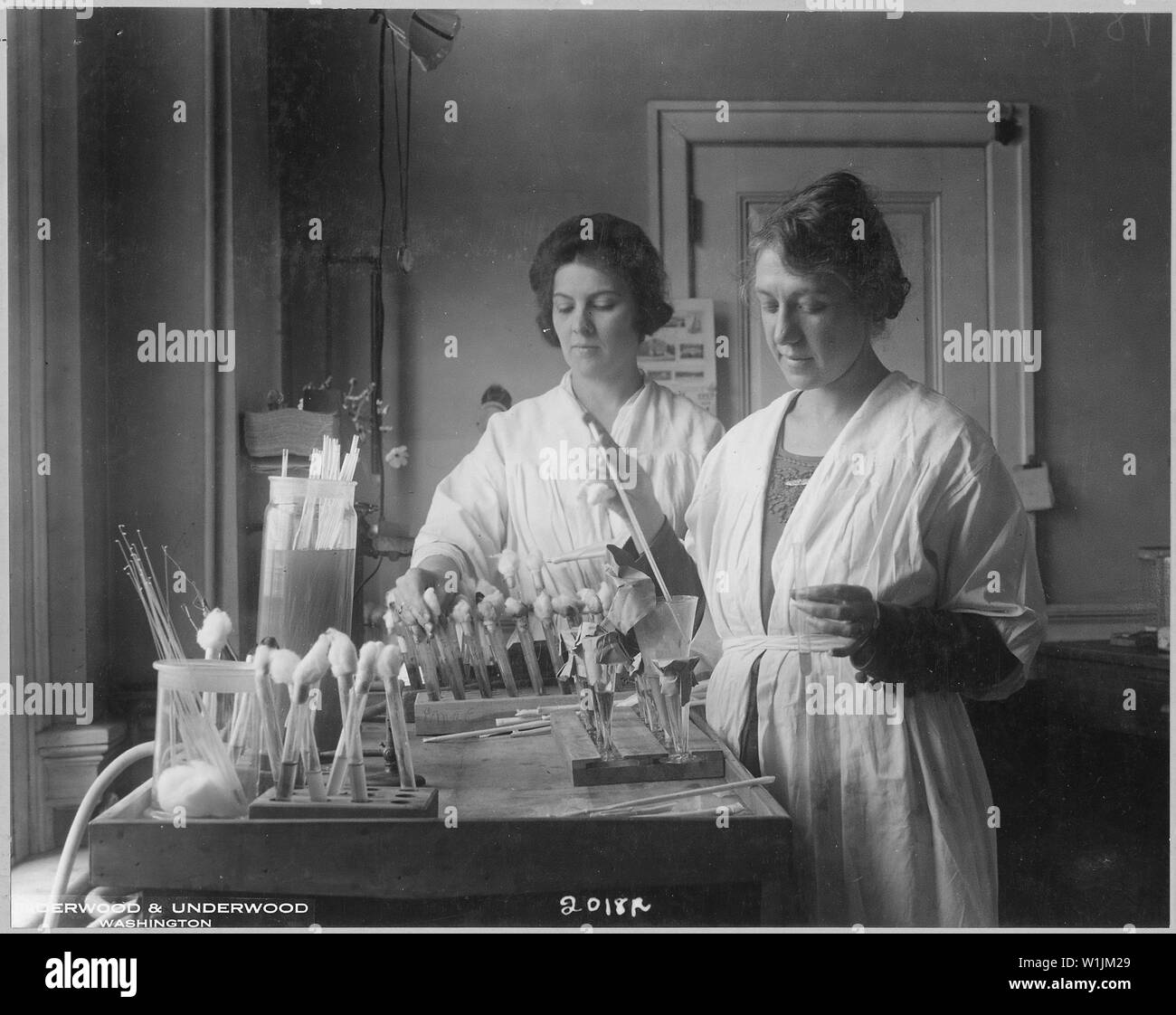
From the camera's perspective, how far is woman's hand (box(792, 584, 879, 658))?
1.49 meters

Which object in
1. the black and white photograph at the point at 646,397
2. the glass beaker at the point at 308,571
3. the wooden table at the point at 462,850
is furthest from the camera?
the black and white photograph at the point at 646,397

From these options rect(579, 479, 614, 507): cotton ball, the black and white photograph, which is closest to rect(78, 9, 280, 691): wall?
the black and white photograph

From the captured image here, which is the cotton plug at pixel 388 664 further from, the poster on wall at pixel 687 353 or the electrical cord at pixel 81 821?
the poster on wall at pixel 687 353

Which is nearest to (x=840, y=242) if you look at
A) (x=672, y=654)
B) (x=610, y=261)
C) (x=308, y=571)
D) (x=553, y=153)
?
(x=610, y=261)

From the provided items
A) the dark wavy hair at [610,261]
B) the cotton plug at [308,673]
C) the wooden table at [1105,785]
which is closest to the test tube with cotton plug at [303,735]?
the cotton plug at [308,673]

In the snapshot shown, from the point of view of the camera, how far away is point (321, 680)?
1.36 metres

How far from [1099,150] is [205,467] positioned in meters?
1.50

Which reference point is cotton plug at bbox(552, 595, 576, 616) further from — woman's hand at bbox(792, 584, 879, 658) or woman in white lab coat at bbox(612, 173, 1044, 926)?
woman's hand at bbox(792, 584, 879, 658)

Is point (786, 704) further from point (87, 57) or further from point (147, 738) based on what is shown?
point (87, 57)

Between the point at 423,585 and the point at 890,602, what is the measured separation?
0.71 metres

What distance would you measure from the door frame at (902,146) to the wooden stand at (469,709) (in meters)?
0.54

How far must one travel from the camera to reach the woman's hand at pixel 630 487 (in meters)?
1.57
